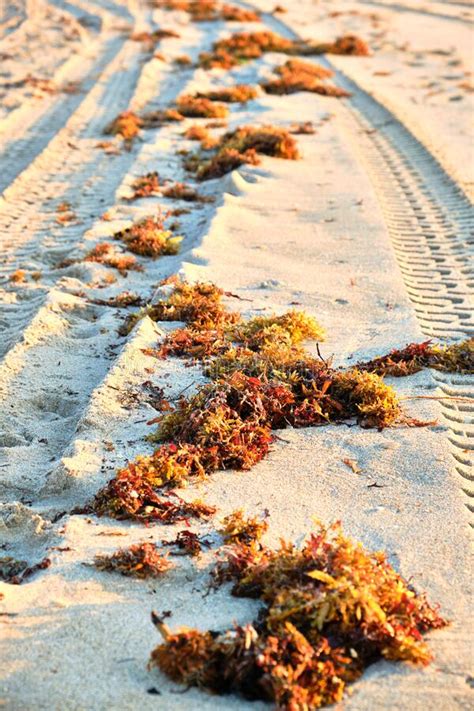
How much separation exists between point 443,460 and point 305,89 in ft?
38.8

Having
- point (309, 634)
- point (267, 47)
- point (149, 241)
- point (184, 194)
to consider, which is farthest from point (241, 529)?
point (267, 47)

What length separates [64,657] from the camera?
3.13m

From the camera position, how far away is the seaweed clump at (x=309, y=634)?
3027 millimetres

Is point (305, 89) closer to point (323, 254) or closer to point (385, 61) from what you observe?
point (385, 61)

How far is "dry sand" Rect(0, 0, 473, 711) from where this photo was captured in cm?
326

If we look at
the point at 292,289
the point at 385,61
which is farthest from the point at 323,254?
the point at 385,61

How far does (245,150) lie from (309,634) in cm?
852

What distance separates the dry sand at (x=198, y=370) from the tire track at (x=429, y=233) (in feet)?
0.09

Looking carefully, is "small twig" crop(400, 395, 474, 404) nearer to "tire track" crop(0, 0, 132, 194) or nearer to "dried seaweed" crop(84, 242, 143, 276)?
"dried seaweed" crop(84, 242, 143, 276)

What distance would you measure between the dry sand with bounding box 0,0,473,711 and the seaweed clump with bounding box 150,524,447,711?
0.08 m

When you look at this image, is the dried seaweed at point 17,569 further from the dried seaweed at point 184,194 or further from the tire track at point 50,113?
the tire track at point 50,113

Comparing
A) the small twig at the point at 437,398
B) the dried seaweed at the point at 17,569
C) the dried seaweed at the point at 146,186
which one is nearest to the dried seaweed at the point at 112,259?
the dried seaweed at the point at 146,186

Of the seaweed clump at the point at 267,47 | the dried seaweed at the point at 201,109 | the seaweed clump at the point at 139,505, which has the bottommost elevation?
the seaweed clump at the point at 139,505

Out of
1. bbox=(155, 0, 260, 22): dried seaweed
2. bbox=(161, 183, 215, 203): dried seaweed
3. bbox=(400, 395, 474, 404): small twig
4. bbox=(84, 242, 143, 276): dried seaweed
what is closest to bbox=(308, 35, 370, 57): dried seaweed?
bbox=(155, 0, 260, 22): dried seaweed
